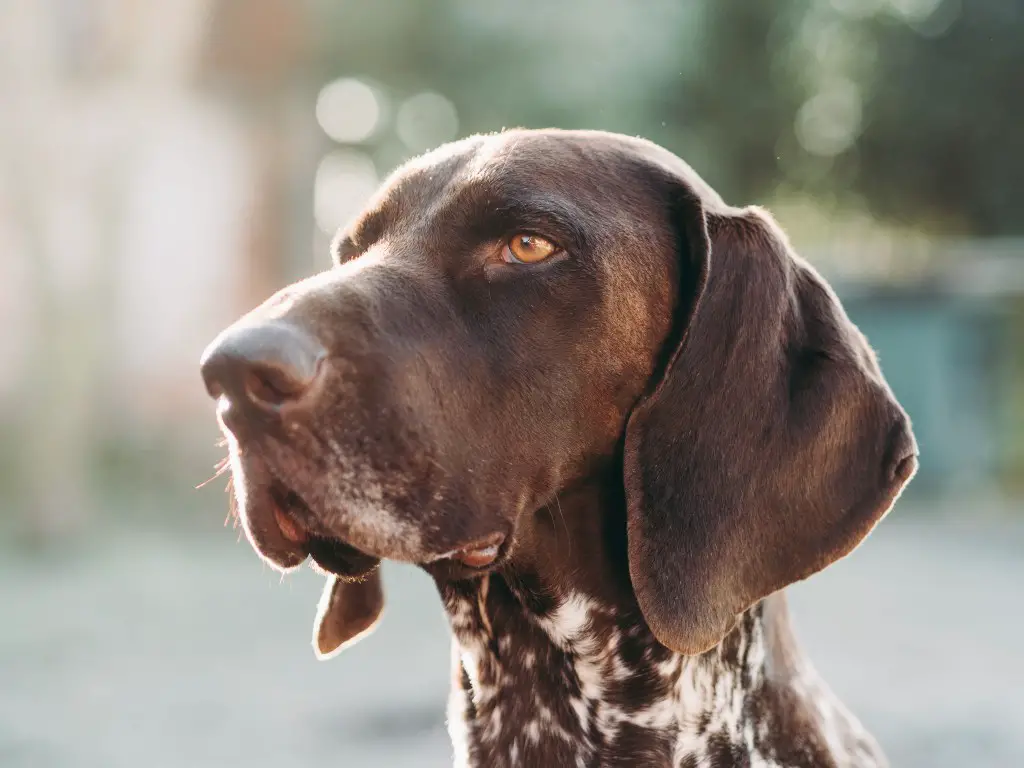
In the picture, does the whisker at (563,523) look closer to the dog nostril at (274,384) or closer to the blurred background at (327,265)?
the dog nostril at (274,384)

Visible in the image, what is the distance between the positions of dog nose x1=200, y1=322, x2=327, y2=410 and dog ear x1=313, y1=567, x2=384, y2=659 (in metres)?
1.12

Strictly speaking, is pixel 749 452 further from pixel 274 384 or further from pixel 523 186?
pixel 274 384

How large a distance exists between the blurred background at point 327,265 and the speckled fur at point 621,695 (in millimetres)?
1095

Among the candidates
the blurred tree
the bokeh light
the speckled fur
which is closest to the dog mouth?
the speckled fur

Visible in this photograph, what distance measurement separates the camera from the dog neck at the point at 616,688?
2.55 m

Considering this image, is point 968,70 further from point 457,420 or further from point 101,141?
point 457,420

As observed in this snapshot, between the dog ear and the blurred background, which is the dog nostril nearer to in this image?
the blurred background

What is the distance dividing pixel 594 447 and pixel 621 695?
0.54 metres

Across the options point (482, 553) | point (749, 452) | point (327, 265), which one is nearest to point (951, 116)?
point (327, 265)

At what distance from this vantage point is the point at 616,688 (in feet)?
8.55

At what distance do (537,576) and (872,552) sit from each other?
8.49 m

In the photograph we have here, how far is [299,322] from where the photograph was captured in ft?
6.98

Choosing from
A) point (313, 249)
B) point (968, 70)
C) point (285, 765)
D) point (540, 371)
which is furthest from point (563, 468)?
point (968, 70)

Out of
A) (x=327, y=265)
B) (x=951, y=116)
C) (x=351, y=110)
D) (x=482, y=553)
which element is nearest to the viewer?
(x=482, y=553)
